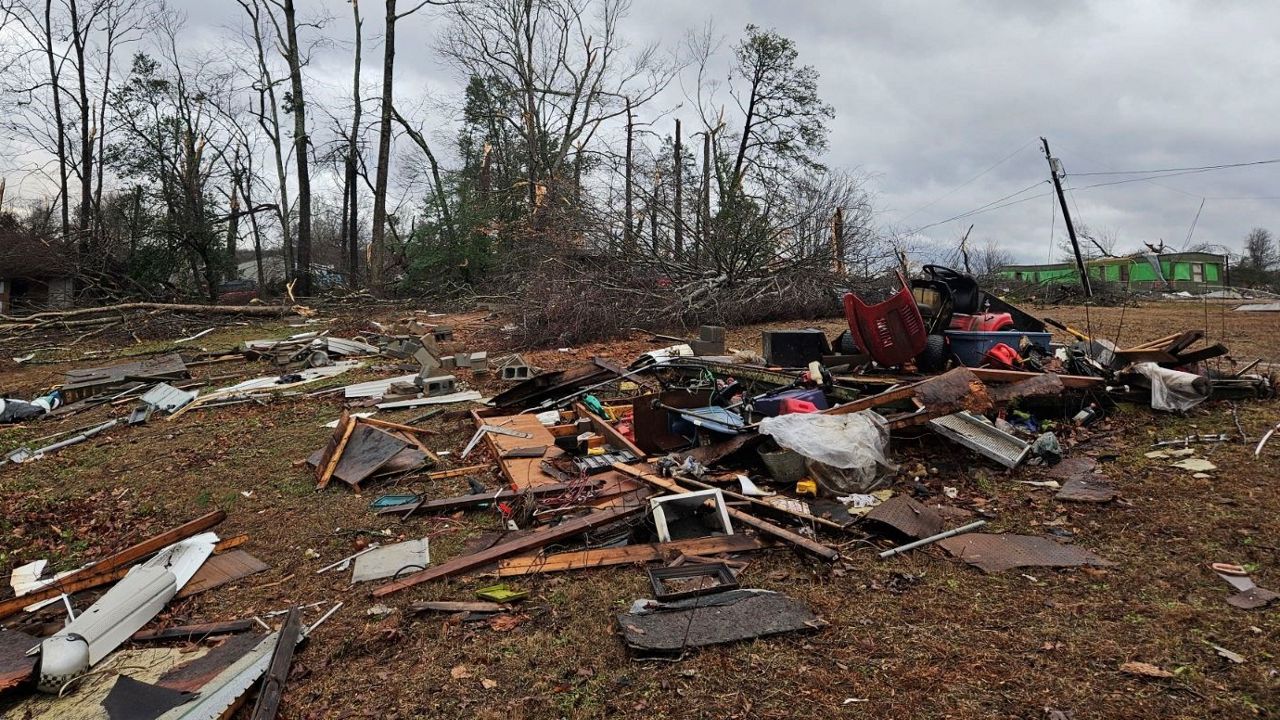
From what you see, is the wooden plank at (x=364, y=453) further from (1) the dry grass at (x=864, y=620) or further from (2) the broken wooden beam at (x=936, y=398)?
(2) the broken wooden beam at (x=936, y=398)

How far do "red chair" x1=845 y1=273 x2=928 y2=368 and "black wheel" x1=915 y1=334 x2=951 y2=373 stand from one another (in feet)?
0.87

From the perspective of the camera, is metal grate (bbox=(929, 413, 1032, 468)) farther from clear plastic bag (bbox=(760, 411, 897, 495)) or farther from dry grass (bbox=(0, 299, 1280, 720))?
clear plastic bag (bbox=(760, 411, 897, 495))

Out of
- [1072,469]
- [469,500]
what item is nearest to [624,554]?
[469,500]

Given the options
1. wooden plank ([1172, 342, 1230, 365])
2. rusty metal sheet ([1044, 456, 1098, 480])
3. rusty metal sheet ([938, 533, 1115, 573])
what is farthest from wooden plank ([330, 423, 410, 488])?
wooden plank ([1172, 342, 1230, 365])

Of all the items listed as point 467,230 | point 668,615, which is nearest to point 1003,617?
A: point 668,615

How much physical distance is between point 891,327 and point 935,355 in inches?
23.7

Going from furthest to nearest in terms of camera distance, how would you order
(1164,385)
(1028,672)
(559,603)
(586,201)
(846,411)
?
(586,201), (1164,385), (846,411), (559,603), (1028,672)

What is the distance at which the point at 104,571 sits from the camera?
12.1 ft

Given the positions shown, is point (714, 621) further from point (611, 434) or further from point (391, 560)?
point (611, 434)

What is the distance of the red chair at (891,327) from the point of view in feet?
20.0

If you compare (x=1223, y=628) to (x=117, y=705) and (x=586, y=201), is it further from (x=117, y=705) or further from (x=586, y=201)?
(x=586, y=201)

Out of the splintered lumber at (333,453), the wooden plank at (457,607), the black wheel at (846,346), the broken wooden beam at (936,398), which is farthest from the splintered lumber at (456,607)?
the black wheel at (846,346)

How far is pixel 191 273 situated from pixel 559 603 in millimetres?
24914

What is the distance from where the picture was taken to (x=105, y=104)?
2314 centimetres
